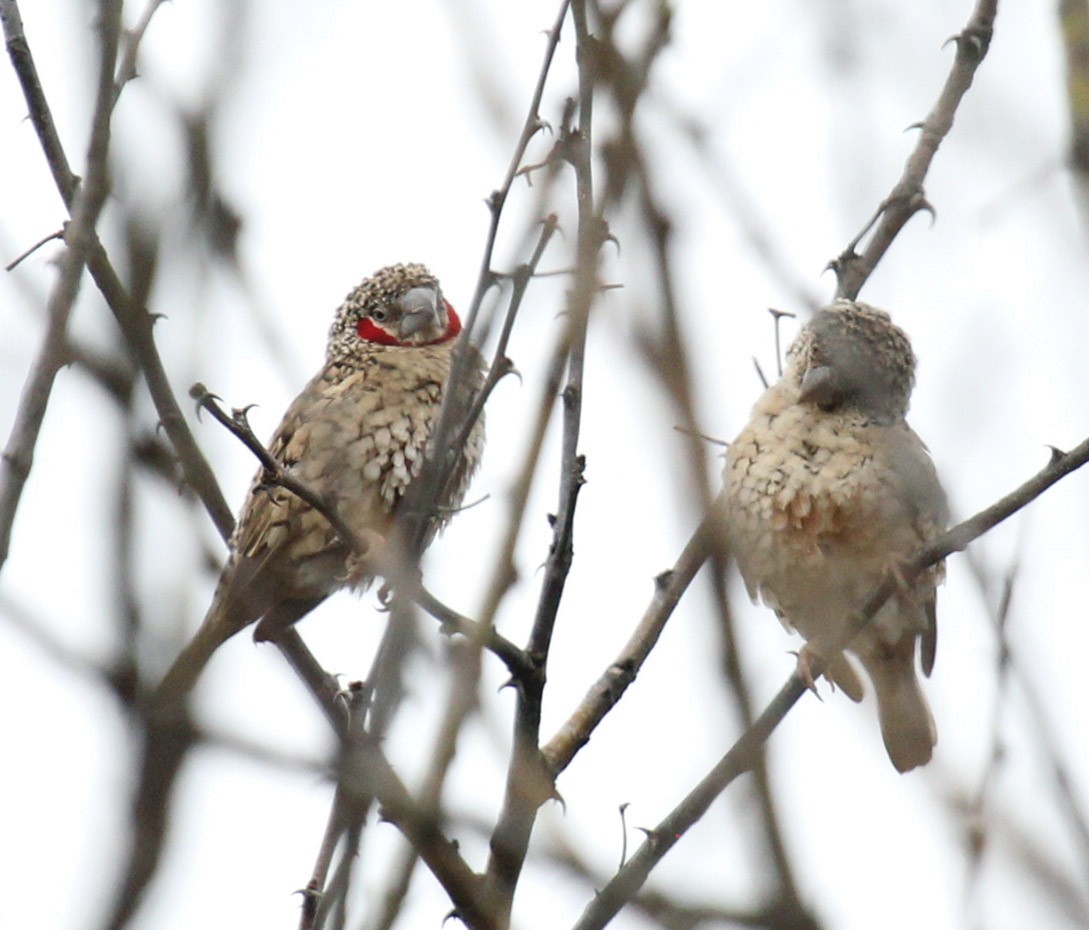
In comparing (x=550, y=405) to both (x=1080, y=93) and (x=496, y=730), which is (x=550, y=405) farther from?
(x=1080, y=93)

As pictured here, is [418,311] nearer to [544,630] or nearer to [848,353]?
[848,353]

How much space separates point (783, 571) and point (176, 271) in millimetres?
3421

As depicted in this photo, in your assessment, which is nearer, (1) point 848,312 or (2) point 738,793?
(2) point 738,793

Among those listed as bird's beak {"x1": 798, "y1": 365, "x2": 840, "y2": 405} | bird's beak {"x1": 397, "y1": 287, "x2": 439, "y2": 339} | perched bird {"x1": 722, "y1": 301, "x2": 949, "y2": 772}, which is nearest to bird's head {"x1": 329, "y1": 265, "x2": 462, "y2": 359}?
bird's beak {"x1": 397, "y1": 287, "x2": 439, "y2": 339}

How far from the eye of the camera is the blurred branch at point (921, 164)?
5.07 metres

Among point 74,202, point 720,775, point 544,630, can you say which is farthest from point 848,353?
point 74,202

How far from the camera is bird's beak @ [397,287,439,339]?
629 cm

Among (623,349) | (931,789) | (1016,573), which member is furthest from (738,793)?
(1016,573)

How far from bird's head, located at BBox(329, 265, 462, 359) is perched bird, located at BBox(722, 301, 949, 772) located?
1460mm

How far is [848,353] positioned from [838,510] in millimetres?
544

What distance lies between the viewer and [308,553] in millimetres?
5375

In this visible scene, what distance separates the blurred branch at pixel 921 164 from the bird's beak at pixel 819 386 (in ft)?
1.28

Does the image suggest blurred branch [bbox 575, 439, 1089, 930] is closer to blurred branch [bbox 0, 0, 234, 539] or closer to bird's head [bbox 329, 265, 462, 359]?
blurred branch [bbox 0, 0, 234, 539]

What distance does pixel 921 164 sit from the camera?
5.17 meters
